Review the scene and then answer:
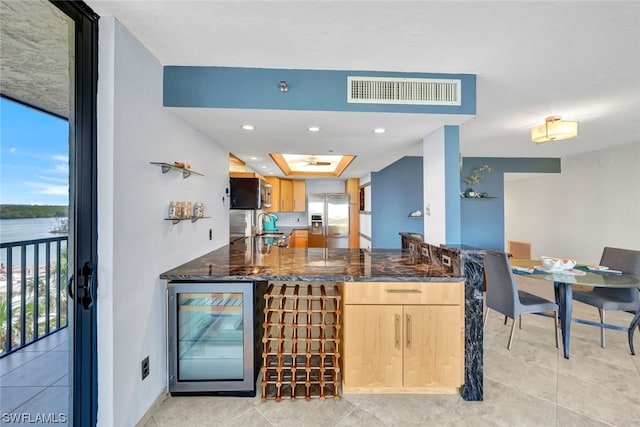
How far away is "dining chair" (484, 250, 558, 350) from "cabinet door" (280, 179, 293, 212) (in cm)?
434

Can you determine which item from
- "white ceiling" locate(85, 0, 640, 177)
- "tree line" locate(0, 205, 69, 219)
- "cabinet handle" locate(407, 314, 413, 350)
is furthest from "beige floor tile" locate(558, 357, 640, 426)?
"tree line" locate(0, 205, 69, 219)

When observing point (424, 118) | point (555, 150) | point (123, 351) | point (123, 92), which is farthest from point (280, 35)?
point (555, 150)

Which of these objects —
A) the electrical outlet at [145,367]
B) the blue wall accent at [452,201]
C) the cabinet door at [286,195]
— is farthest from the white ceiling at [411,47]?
the cabinet door at [286,195]

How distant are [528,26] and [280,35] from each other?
4.48 ft

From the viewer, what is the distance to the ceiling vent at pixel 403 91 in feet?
6.53

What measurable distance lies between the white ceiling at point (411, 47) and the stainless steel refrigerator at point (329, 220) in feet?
11.8

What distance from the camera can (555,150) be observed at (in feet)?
14.3

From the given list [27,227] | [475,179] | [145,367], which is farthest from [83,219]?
[475,179]

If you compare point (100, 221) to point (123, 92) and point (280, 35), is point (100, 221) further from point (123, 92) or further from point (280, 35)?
point (280, 35)

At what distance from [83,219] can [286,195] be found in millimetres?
5054

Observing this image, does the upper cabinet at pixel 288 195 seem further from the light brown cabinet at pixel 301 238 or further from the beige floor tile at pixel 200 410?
the beige floor tile at pixel 200 410

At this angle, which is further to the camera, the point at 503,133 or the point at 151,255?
the point at 503,133

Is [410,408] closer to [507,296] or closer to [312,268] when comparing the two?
[312,268]

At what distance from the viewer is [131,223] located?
1555 mm
